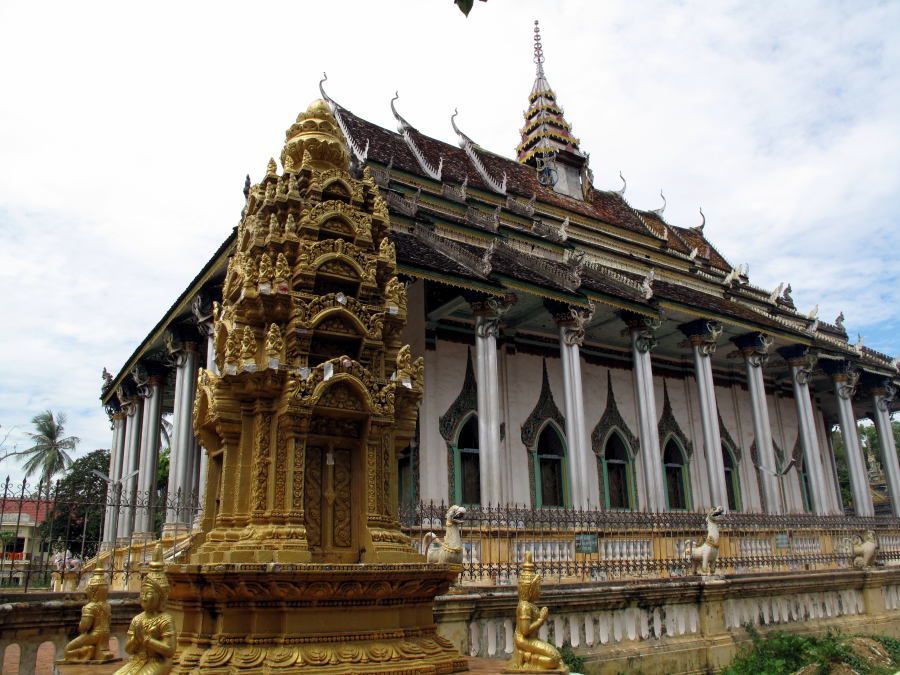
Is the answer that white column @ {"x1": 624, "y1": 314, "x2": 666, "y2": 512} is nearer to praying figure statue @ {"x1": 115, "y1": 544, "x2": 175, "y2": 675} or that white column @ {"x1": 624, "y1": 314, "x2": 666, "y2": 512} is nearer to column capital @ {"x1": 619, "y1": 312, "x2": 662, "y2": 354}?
column capital @ {"x1": 619, "y1": 312, "x2": 662, "y2": 354}

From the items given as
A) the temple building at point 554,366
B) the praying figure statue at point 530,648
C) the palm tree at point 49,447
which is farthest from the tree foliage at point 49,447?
the praying figure statue at point 530,648

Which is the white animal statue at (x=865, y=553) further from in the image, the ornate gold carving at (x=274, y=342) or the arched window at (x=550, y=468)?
the ornate gold carving at (x=274, y=342)

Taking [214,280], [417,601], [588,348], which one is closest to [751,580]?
[417,601]

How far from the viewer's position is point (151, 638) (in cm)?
422

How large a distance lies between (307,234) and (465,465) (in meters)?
10.6

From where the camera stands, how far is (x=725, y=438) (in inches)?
840

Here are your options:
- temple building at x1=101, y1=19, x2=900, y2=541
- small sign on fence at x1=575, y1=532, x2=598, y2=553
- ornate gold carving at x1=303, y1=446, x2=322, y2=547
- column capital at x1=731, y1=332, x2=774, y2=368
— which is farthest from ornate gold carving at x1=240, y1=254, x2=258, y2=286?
column capital at x1=731, y1=332, x2=774, y2=368

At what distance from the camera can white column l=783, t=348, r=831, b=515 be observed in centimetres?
1856

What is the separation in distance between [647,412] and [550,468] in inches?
105

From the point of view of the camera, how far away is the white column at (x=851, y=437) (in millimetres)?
19906

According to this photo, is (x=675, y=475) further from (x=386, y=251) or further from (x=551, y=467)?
(x=386, y=251)

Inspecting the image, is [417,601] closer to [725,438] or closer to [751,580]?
[751,580]

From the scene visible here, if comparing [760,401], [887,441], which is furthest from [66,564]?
[887,441]

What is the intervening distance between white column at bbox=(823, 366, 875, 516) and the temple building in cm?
6
